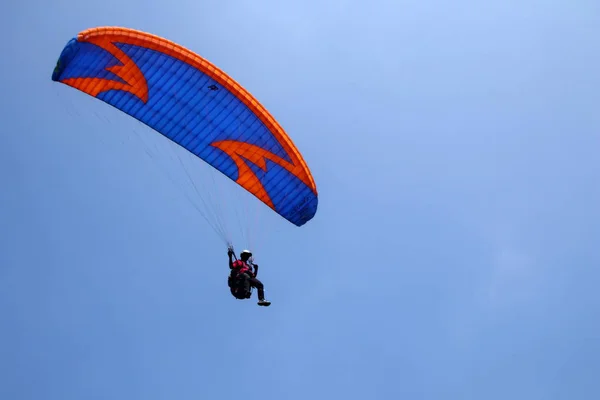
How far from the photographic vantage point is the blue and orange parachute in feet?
62.5

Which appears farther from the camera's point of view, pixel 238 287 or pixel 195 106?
pixel 195 106

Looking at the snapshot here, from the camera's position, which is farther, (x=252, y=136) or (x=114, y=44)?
(x=252, y=136)

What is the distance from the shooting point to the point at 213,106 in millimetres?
19938

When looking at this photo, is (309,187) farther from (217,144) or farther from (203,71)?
(203,71)

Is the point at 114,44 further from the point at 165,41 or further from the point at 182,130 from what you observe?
the point at 182,130

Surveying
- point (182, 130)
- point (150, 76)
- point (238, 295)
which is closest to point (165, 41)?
point (150, 76)

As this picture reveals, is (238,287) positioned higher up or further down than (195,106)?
further down

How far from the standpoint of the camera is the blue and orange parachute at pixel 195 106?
62.5ft

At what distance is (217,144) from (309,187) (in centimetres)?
249

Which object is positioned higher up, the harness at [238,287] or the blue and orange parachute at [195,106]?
the blue and orange parachute at [195,106]

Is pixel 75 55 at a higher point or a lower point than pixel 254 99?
lower

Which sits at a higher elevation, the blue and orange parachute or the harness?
the blue and orange parachute

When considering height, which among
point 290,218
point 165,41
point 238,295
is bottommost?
point 238,295

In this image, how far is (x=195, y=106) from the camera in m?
19.9
